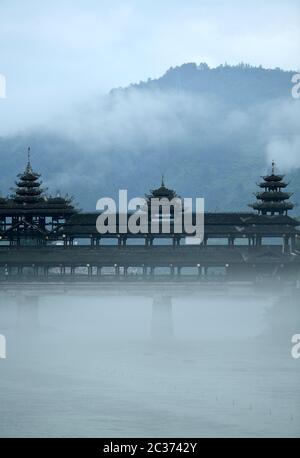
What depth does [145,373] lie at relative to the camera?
10000cm

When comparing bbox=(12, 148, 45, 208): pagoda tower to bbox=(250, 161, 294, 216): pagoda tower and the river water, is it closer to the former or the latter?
the river water

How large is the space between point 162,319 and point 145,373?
22.0m

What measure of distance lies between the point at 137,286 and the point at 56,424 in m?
42.5

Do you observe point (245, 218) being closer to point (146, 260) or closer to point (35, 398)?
point (146, 260)

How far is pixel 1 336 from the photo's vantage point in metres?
121

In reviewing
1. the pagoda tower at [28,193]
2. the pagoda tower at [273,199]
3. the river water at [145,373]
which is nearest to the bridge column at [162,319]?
the river water at [145,373]

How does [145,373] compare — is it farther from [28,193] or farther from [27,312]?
[28,193]

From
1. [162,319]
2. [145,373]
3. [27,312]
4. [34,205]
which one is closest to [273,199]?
[34,205]

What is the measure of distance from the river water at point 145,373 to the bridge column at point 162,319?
41.4 inches

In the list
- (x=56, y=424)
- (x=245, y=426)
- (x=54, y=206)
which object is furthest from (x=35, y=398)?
(x=54, y=206)

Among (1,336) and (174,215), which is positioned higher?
(174,215)

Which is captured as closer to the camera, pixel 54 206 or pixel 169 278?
pixel 169 278

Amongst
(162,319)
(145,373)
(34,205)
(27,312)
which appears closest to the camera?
(145,373)
